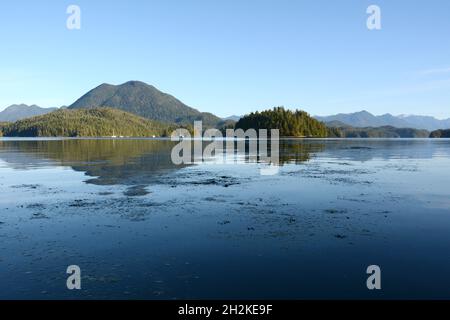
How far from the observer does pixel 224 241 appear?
17.8 meters

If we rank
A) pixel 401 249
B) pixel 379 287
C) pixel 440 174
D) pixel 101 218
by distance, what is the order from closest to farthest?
pixel 379 287
pixel 401 249
pixel 101 218
pixel 440 174

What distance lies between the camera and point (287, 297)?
470 inches

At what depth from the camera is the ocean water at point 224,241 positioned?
12.7 meters

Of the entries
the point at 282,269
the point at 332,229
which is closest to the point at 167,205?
the point at 332,229

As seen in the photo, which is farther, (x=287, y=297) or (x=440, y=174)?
(x=440, y=174)

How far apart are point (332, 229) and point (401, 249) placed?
3.82 m

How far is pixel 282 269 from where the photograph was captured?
1419cm

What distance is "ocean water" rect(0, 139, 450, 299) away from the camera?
500 inches

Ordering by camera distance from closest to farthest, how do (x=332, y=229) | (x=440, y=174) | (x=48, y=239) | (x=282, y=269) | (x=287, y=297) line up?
(x=287, y=297) < (x=282, y=269) < (x=48, y=239) < (x=332, y=229) < (x=440, y=174)
